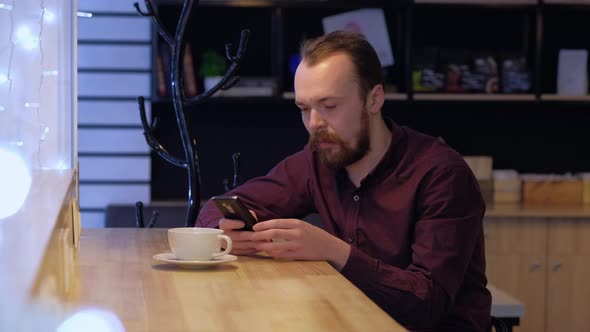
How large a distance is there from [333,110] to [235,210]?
398 mm

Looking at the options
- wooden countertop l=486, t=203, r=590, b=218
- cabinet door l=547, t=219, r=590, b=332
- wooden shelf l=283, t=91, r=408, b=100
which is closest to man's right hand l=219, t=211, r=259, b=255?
wooden countertop l=486, t=203, r=590, b=218

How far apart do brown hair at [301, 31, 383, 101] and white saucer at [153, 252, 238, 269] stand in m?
0.61

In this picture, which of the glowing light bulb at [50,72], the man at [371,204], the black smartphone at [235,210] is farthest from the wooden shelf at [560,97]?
the glowing light bulb at [50,72]

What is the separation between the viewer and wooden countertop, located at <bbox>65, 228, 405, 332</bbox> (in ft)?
4.37

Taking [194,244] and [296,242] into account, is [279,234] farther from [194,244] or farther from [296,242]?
[194,244]

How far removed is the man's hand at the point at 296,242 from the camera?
2.00 metres

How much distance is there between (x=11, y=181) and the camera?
0.82 metres

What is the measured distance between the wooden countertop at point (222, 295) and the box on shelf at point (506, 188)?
3352 mm

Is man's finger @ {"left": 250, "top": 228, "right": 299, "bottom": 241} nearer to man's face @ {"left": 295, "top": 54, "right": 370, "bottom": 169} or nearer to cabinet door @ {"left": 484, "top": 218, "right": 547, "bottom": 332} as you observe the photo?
man's face @ {"left": 295, "top": 54, "right": 370, "bottom": 169}

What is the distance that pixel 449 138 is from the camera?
216 inches

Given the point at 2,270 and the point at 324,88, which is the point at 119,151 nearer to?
the point at 324,88

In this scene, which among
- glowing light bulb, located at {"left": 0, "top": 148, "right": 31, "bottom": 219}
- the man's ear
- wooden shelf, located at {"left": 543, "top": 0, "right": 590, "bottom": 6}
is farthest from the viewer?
wooden shelf, located at {"left": 543, "top": 0, "right": 590, "bottom": 6}

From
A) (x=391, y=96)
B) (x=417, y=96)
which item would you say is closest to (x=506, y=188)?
(x=417, y=96)

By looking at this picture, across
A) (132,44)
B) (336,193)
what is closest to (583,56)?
(132,44)
